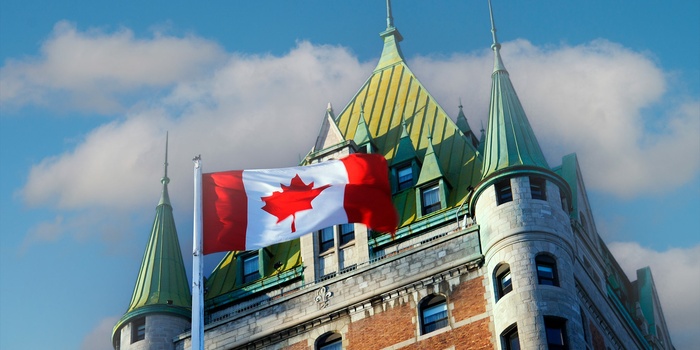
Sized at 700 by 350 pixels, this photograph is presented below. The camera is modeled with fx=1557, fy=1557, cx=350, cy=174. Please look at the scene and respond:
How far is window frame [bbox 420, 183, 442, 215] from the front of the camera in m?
60.2

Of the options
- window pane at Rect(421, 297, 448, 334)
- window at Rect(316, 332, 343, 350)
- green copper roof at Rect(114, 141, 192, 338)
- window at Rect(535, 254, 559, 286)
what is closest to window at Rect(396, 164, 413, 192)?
window pane at Rect(421, 297, 448, 334)

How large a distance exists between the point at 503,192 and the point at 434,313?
4.99 meters

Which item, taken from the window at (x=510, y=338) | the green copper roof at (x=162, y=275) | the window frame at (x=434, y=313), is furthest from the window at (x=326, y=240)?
the window at (x=510, y=338)

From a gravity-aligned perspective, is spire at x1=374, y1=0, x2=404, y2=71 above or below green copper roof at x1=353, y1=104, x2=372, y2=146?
above

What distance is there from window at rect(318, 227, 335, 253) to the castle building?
0.18 ft

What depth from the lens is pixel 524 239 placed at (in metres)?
54.0

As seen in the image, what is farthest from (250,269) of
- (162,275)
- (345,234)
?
(345,234)

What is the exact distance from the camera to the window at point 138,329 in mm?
60438

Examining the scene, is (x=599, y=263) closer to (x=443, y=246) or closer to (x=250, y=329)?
(x=443, y=246)

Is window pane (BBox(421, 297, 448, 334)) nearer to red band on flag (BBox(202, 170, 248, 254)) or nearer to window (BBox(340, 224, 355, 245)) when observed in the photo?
window (BBox(340, 224, 355, 245))

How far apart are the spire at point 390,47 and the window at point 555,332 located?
21808 millimetres

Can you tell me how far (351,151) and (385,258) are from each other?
675 centimetres

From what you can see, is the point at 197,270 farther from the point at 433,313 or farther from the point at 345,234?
the point at 345,234

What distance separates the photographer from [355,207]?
53.2 meters
